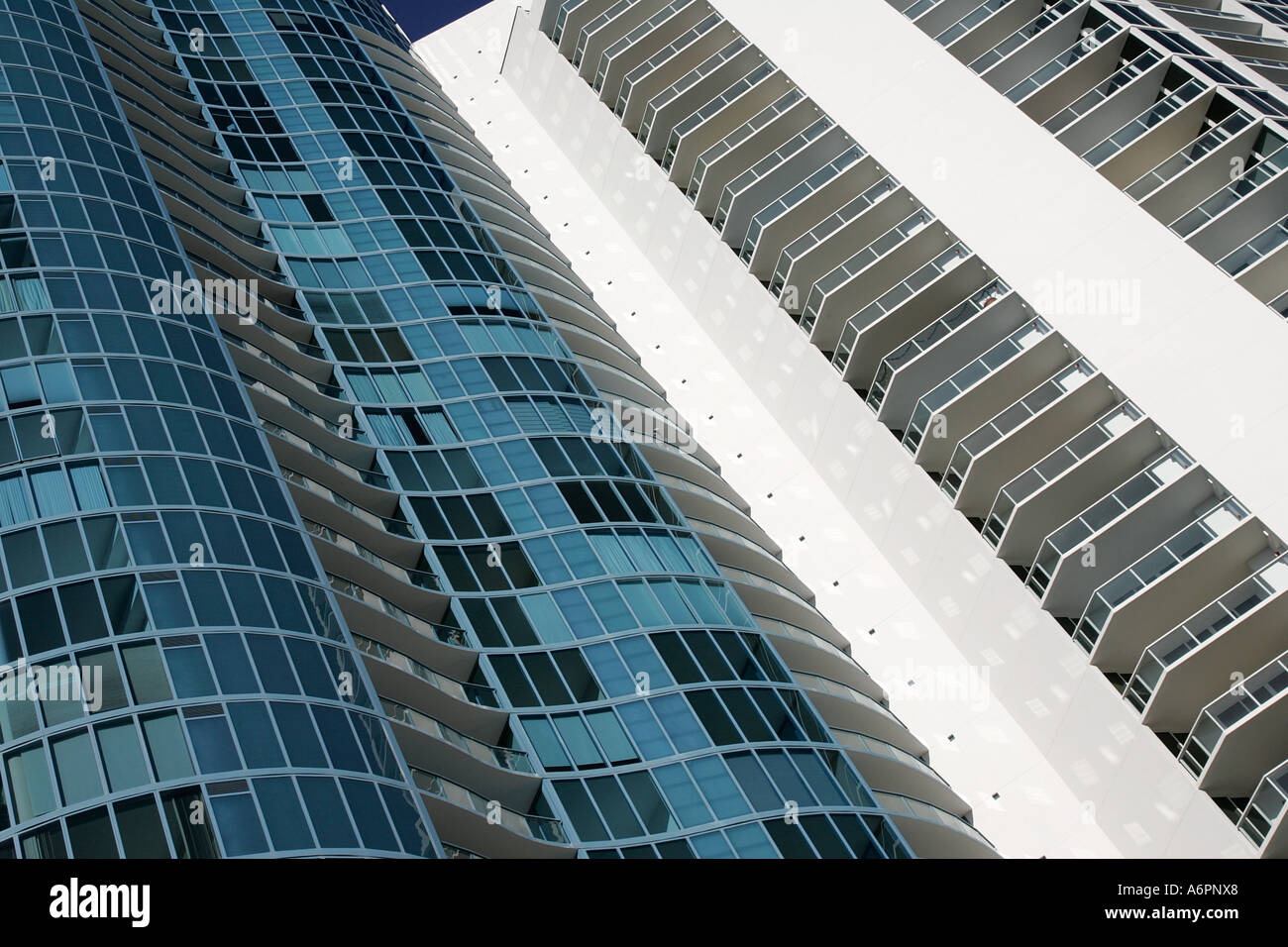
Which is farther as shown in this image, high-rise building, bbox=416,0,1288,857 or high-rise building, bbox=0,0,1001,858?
high-rise building, bbox=416,0,1288,857

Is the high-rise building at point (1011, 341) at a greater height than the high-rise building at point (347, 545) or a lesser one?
greater

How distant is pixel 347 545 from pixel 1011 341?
2293 centimetres

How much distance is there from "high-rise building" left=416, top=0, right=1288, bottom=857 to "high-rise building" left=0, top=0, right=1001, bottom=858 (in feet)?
11.0

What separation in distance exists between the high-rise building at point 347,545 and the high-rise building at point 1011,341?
3.36 meters

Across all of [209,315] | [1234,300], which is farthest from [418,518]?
[1234,300]

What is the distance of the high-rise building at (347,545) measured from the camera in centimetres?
2531

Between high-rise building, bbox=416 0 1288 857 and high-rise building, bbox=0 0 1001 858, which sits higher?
high-rise building, bbox=416 0 1288 857

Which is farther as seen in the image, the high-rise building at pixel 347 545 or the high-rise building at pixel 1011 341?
the high-rise building at pixel 1011 341

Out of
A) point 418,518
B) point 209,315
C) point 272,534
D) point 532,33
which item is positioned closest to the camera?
point 272,534

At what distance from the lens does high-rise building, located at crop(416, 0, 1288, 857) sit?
36.2 metres

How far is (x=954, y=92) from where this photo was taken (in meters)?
50.5

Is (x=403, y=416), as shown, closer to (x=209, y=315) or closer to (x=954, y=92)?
(x=209, y=315)

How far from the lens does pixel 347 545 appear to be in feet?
116

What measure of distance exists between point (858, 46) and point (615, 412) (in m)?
20.2
